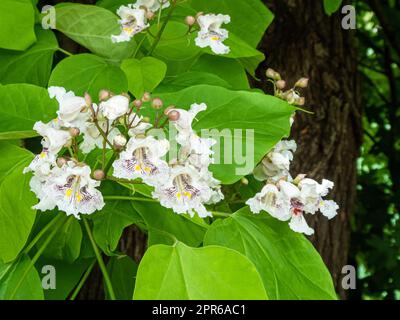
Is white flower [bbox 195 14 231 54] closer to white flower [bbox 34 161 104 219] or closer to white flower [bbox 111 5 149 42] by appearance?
white flower [bbox 111 5 149 42]

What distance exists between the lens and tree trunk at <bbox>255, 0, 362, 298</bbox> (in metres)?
1.70

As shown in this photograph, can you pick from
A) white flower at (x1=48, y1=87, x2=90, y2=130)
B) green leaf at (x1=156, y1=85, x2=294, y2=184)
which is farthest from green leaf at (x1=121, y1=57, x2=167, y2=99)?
white flower at (x1=48, y1=87, x2=90, y2=130)

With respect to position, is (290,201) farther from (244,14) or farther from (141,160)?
(244,14)

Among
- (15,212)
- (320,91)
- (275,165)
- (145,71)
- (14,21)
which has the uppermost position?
(320,91)

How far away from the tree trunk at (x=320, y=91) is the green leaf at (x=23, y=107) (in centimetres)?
83

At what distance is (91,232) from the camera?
1.04 m

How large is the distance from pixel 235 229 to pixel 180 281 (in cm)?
15

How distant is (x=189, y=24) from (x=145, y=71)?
0.37ft

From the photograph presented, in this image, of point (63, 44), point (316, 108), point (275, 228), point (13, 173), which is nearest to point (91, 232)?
point (13, 173)

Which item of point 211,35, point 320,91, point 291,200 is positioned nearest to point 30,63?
point 211,35

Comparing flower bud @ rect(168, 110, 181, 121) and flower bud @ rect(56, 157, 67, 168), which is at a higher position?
flower bud @ rect(168, 110, 181, 121)

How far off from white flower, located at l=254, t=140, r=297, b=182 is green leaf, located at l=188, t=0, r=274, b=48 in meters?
0.32

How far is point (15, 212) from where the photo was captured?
35.3 inches

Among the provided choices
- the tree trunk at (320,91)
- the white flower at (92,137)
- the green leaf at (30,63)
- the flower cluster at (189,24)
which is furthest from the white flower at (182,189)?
the tree trunk at (320,91)
